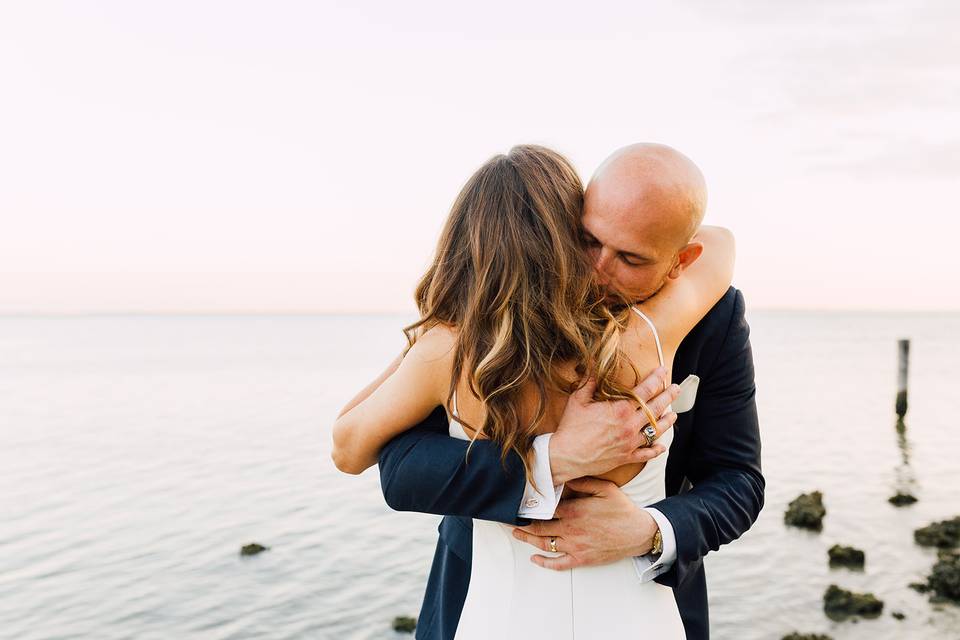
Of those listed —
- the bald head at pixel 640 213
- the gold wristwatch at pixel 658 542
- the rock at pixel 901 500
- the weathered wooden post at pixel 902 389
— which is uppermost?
the bald head at pixel 640 213

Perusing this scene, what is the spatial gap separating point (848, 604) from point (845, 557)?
176 centimetres

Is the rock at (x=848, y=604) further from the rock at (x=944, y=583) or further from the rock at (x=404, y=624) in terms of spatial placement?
the rock at (x=404, y=624)

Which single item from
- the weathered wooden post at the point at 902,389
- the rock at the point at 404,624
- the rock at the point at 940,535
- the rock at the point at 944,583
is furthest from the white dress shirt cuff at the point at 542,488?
the weathered wooden post at the point at 902,389

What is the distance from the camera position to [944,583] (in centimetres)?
879

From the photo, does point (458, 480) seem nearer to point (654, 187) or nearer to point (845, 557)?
point (654, 187)

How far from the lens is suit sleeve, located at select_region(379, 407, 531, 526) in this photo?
1.83m

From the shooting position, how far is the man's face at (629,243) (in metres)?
1.88

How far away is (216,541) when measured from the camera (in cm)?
1209

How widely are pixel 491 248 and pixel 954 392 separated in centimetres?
3328

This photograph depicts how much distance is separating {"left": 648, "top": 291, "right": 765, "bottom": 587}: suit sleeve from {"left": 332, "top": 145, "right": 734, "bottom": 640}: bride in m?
0.18

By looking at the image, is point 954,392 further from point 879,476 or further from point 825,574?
point 825,574

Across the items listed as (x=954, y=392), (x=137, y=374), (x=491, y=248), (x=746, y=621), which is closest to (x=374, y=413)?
(x=491, y=248)

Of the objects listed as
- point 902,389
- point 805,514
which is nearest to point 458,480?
point 805,514

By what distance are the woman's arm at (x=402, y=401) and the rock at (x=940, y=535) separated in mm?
11135
